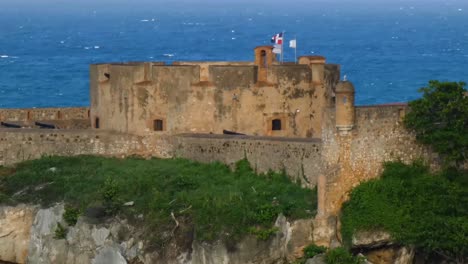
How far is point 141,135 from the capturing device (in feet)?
181

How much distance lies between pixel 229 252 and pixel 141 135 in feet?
32.9

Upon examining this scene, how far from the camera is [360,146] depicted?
47188 mm

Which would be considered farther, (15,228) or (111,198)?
(15,228)

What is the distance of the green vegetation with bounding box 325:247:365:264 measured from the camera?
149 feet

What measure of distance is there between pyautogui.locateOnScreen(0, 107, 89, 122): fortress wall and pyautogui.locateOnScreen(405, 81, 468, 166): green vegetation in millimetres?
17750

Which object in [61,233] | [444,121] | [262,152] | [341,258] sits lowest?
[341,258]

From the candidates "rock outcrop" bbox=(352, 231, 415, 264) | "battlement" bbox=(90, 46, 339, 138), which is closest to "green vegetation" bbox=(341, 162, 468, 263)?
"rock outcrop" bbox=(352, 231, 415, 264)

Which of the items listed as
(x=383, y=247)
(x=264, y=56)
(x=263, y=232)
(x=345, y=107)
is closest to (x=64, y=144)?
(x=264, y=56)

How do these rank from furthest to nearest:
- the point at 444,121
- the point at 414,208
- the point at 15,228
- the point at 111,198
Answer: the point at 15,228
the point at 111,198
the point at 444,121
the point at 414,208

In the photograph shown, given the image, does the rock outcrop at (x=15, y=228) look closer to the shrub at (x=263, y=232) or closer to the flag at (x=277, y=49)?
the shrub at (x=263, y=232)

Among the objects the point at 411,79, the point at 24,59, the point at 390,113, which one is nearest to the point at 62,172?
the point at 390,113

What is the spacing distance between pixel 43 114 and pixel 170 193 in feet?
43.6

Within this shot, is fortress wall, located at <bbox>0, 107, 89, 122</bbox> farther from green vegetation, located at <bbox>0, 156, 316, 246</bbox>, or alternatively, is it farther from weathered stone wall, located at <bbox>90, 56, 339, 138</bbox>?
green vegetation, located at <bbox>0, 156, 316, 246</bbox>

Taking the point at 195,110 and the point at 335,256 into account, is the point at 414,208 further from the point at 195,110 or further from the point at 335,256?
the point at 195,110
